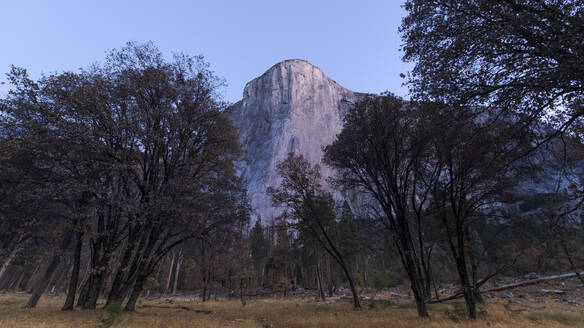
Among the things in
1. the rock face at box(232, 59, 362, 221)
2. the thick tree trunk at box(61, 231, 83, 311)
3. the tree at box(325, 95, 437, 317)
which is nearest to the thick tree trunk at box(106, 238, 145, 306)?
the thick tree trunk at box(61, 231, 83, 311)

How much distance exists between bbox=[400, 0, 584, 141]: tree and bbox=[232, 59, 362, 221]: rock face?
278 feet

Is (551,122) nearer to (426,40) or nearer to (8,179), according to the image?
(426,40)

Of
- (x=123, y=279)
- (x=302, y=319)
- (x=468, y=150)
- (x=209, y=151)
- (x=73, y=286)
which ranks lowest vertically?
(x=302, y=319)

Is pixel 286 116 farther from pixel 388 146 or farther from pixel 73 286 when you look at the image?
pixel 73 286

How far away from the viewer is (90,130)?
12625 mm

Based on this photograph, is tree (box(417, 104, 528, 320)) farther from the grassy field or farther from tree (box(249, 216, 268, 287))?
tree (box(249, 216, 268, 287))

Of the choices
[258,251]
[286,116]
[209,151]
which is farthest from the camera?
[286,116]

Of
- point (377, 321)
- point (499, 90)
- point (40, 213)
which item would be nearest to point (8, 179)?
point (40, 213)

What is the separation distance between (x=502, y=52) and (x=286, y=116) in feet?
340

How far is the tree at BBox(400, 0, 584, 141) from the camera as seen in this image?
539cm

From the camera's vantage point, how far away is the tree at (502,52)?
5387 millimetres

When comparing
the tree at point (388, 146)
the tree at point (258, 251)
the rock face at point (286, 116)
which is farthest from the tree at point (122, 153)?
the rock face at point (286, 116)

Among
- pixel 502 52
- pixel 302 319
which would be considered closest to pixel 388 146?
pixel 502 52

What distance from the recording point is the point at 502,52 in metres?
6.49
